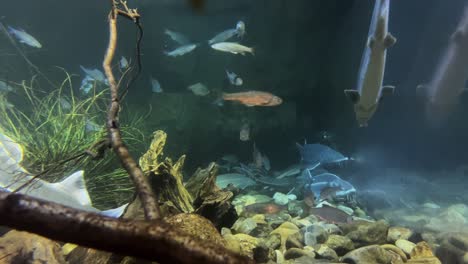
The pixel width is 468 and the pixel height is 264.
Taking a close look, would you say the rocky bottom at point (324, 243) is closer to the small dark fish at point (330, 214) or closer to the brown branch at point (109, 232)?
the small dark fish at point (330, 214)

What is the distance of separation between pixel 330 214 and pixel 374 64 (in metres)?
3.27

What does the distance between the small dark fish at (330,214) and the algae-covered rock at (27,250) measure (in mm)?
4192

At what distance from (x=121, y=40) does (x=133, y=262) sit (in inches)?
512

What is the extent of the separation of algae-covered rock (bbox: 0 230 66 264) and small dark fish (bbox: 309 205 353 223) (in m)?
4.19

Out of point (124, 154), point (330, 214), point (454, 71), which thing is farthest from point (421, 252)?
point (454, 71)

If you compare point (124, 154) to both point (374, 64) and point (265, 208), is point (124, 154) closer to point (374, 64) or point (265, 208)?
point (374, 64)

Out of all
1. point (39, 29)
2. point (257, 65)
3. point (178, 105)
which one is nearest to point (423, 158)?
point (257, 65)

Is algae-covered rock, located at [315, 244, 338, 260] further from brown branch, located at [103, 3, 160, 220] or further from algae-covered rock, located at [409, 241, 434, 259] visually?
brown branch, located at [103, 3, 160, 220]

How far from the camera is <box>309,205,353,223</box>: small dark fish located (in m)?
5.59

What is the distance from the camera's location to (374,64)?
3172mm

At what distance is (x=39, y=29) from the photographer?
14820 mm

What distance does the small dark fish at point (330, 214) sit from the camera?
559 centimetres

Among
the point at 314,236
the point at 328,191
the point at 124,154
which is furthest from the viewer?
the point at 328,191

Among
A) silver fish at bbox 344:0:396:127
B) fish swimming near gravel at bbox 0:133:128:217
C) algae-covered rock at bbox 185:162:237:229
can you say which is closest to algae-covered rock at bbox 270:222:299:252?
algae-covered rock at bbox 185:162:237:229
